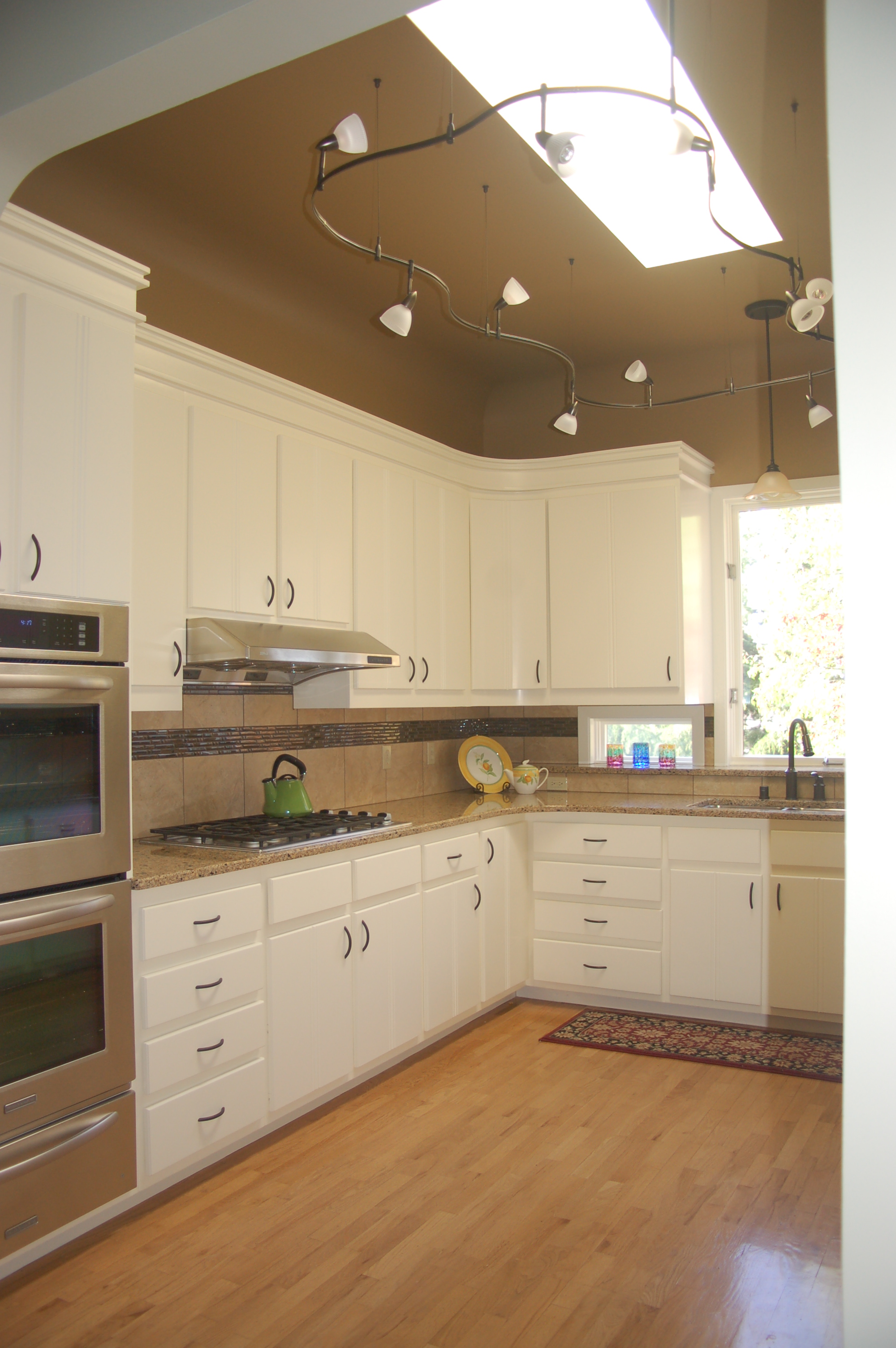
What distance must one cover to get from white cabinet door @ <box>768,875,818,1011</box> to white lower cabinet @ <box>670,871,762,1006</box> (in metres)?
0.05

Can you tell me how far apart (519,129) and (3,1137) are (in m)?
3.06

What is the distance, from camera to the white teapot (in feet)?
15.9

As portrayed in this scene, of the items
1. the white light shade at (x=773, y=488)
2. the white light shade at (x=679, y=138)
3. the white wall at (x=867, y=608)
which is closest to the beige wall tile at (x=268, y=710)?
the white light shade at (x=773, y=488)

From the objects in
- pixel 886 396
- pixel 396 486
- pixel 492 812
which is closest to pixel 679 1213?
pixel 492 812

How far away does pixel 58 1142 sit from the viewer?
2.31 metres

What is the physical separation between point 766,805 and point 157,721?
8.82 feet

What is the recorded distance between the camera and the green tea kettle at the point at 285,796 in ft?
12.0

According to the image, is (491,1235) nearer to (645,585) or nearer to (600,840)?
(600,840)

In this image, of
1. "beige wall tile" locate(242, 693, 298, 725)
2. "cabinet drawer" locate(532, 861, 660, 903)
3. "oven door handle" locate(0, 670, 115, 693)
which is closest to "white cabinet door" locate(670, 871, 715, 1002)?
"cabinet drawer" locate(532, 861, 660, 903)

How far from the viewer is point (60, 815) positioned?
2.36 metres

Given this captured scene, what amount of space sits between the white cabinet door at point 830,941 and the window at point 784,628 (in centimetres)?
83

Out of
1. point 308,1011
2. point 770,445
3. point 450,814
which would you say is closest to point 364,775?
point 450,814

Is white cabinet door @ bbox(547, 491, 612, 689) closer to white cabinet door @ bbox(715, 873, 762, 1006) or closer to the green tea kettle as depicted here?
white cabinet door @ bbox(715, 873, 762, 1006)

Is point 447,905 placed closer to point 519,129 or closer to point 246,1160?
point 246,1160
